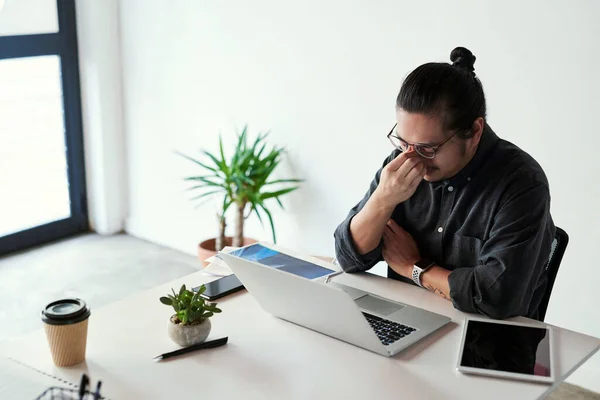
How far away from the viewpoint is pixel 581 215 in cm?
294

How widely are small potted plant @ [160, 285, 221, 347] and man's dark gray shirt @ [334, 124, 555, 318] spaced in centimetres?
57

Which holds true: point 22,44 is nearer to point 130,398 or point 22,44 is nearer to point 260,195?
point 260,195

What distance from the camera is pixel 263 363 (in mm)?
1667

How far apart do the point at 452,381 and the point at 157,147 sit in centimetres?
307

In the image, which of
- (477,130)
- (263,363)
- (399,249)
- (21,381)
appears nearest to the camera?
(21,381)

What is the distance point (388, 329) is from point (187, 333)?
0.46 m

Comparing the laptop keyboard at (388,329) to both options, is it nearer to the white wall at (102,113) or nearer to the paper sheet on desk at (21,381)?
the paper sheet on desk at (21,381)

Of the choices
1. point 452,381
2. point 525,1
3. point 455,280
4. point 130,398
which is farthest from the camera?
point 525,1

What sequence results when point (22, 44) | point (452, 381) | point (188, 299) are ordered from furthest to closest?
1. point (22, 44)
2. point (188, 299)
3. point (452, 381)

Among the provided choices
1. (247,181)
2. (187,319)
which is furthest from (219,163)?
(187,319)

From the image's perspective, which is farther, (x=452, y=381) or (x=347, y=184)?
(x=347, y=184)

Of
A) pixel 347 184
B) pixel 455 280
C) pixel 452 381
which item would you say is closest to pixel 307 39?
pixel 347 184

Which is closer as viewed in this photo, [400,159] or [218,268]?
[400,159]

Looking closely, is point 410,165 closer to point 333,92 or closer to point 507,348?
point 507,348
